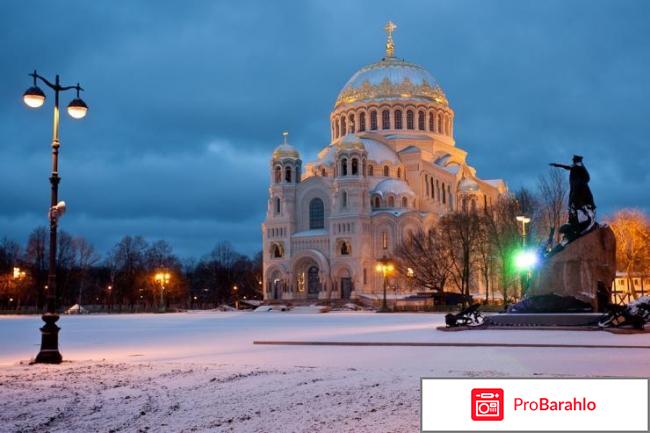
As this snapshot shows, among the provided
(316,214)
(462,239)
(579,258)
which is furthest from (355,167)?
(579,258)

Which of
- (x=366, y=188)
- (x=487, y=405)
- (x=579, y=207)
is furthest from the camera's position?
(x=366, y=188)

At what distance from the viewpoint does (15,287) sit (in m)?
74.6

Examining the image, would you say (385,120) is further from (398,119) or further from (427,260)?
(427,260)

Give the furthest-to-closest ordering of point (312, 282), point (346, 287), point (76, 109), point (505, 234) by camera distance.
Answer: point (312, 282) < point (346, 287) < point (505, 234) < point (76, 109)

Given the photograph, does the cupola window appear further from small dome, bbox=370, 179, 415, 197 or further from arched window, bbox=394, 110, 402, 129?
arched window, bbox=394, 110, 402, 129

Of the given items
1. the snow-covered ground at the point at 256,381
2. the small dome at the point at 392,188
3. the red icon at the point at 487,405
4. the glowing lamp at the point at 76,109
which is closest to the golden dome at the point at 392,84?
the small dome at the point at 392,188


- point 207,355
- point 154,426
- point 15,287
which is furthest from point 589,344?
point 15,287

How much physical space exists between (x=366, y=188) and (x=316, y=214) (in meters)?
7.85

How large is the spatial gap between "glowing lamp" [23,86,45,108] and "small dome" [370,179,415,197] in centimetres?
6409

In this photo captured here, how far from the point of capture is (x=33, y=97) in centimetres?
1667

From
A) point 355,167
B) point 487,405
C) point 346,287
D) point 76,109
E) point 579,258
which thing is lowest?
point 487,405

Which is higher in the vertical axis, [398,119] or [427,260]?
[398,119]

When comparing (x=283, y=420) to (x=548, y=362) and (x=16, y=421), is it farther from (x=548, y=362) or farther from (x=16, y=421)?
(x=548, y=362)

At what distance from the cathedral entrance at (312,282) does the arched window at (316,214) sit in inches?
219
